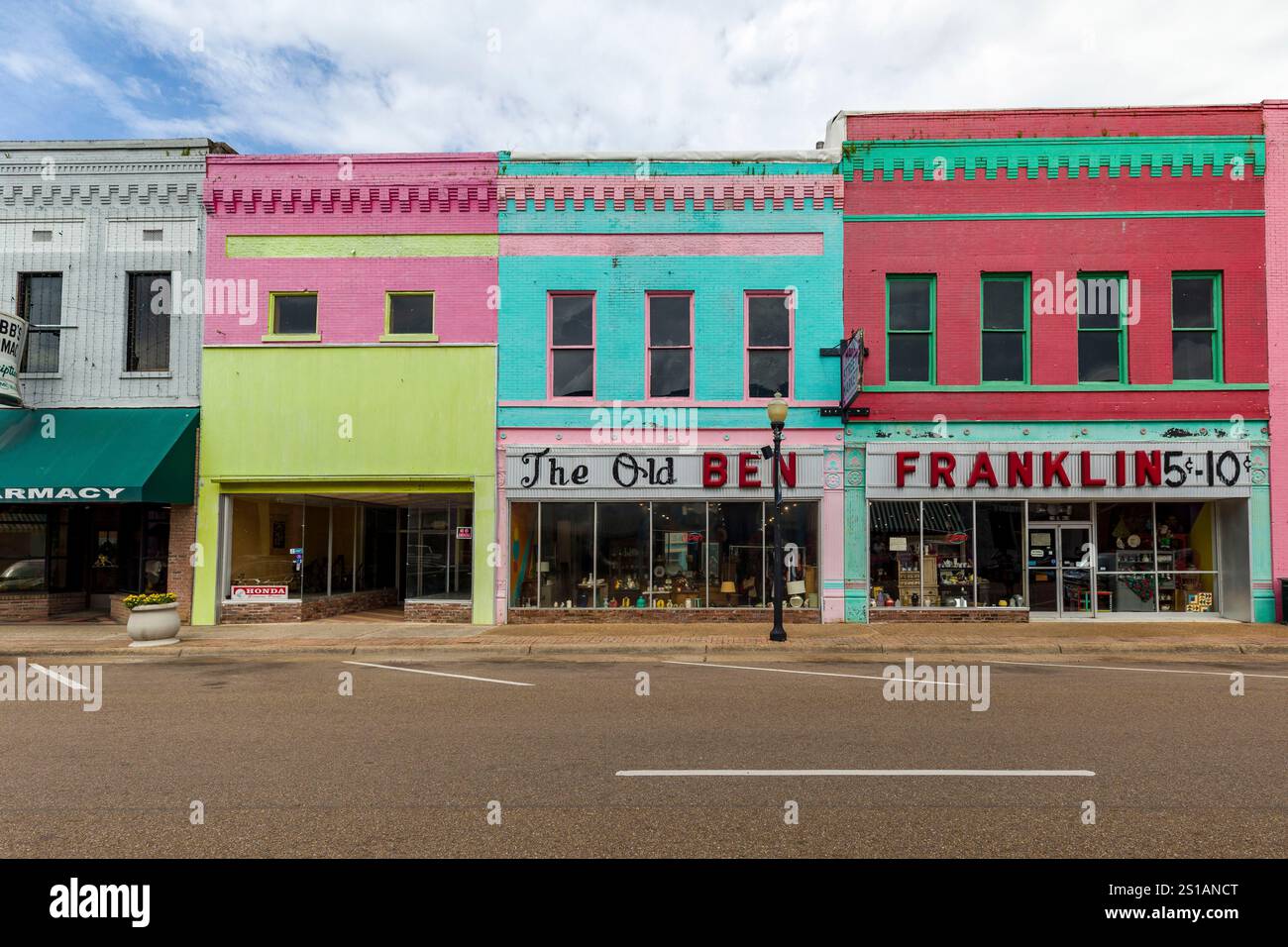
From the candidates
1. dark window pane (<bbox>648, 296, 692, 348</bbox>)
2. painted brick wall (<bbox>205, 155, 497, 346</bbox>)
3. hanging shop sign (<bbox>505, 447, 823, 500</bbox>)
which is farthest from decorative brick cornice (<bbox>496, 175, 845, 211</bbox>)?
hanging shop sign (<bbox>505, 447, 823, 500</bbox>)

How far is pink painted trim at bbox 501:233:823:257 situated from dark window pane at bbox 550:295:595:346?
943mm

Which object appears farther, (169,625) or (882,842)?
(169,625)

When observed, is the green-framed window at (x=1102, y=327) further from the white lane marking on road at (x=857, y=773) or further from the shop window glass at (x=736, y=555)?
the white lane marking on road at (x=857, y=773)

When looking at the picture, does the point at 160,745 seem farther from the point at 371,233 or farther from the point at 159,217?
the point at 159,217

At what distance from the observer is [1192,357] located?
17109mm

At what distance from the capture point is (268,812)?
538 centimetres

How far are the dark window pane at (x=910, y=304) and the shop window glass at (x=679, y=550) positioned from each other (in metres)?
5.50

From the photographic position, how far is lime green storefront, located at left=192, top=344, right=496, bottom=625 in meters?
17.3

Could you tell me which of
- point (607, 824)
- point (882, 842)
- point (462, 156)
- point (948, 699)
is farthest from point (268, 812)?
point (462, 156)

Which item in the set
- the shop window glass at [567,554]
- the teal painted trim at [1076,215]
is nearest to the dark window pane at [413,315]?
the shop window glass at [567,554]

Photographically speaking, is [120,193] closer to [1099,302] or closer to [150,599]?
[150,599]

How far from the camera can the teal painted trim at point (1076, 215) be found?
17.0 meters

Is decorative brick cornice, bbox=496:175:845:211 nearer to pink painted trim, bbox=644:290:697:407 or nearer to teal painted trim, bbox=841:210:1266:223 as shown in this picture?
teal painted trim, bbox=841:210:1266:223

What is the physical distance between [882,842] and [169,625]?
531 inches
